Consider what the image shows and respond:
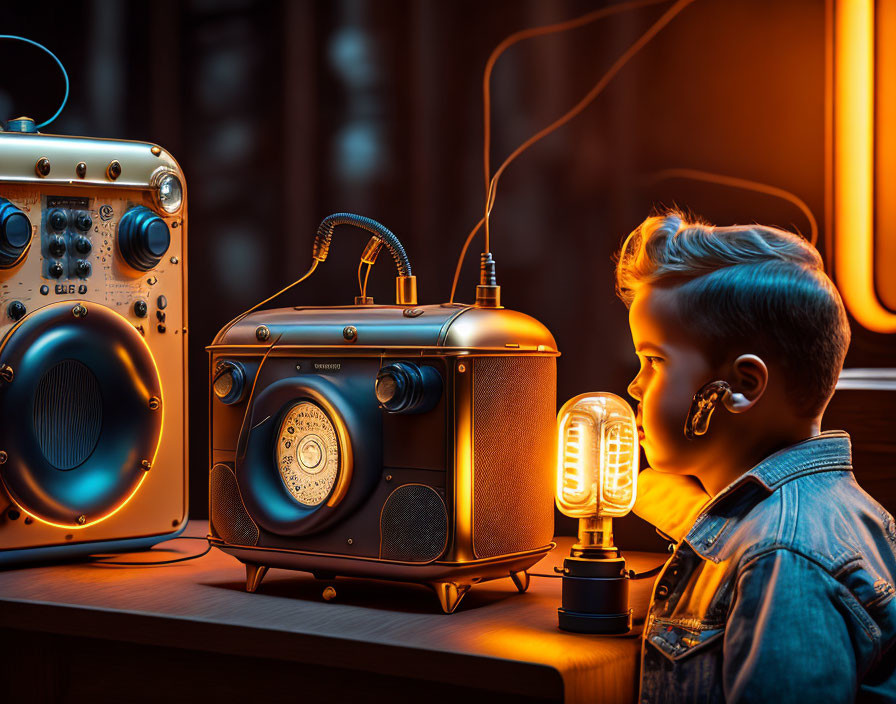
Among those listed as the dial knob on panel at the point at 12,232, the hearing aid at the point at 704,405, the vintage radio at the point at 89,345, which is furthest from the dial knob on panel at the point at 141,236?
the hearing aid at the point at 704,405

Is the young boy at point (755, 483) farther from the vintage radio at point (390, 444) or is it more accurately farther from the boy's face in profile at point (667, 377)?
the vintage radio at point (390, 444)

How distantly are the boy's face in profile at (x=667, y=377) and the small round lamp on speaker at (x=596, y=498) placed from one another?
0.03 m

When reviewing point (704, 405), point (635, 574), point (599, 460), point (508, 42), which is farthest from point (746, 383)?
point (508, 42)

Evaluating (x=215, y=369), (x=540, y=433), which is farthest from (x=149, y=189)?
(x=540, y=433)

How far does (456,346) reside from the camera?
97 centimetres

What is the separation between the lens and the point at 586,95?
1.33 meters

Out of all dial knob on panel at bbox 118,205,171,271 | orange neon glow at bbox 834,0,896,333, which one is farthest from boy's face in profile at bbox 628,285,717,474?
dial knob on panel at bbox 118,205,171,271

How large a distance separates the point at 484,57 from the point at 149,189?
17.9 inches

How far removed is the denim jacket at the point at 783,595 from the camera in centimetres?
72

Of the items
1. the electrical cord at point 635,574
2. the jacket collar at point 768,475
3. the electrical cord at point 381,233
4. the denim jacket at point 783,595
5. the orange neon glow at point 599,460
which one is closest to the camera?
the denim jacket at point 783,595

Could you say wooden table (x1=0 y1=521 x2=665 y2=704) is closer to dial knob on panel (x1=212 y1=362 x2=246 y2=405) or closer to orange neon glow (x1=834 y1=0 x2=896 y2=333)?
dial knob on panel (x1=212 y1=362 x2=246 y2=405)

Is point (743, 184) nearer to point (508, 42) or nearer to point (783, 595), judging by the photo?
point (508, 42)

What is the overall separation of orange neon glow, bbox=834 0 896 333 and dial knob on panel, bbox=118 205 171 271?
764 millimetres

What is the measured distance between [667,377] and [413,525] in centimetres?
27
